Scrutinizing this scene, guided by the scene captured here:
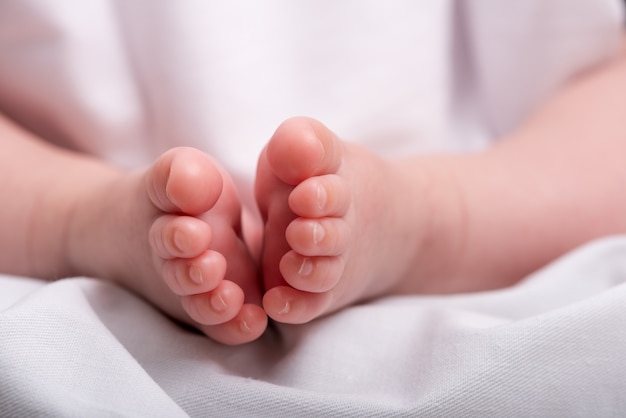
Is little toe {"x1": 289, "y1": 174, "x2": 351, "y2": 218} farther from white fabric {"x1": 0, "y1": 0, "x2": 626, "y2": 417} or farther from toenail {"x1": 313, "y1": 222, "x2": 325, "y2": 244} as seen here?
white fabric {"x1": 0, "y1": 0, "x2": 626, "y2": 417}

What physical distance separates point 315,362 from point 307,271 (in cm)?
9

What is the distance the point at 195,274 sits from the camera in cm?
44

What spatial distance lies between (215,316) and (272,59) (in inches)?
12.7

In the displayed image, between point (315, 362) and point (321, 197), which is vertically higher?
point (321, 197)

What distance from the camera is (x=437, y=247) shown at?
2.15 ft

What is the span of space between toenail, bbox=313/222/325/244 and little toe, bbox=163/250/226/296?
6 cm

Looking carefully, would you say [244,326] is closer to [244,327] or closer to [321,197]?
[244,327]

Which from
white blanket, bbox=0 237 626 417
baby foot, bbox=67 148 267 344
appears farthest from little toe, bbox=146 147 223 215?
white blanket, bbox=0 237 626 417

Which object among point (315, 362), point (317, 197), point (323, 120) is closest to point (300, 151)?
point (317, 197)

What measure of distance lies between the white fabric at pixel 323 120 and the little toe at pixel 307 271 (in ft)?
0.23

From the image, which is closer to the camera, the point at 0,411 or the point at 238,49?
the point at 0,411

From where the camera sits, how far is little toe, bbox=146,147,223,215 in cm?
43

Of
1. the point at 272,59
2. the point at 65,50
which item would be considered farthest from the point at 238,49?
the point at 65,50

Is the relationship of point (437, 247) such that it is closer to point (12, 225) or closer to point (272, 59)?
point (272, 59)
